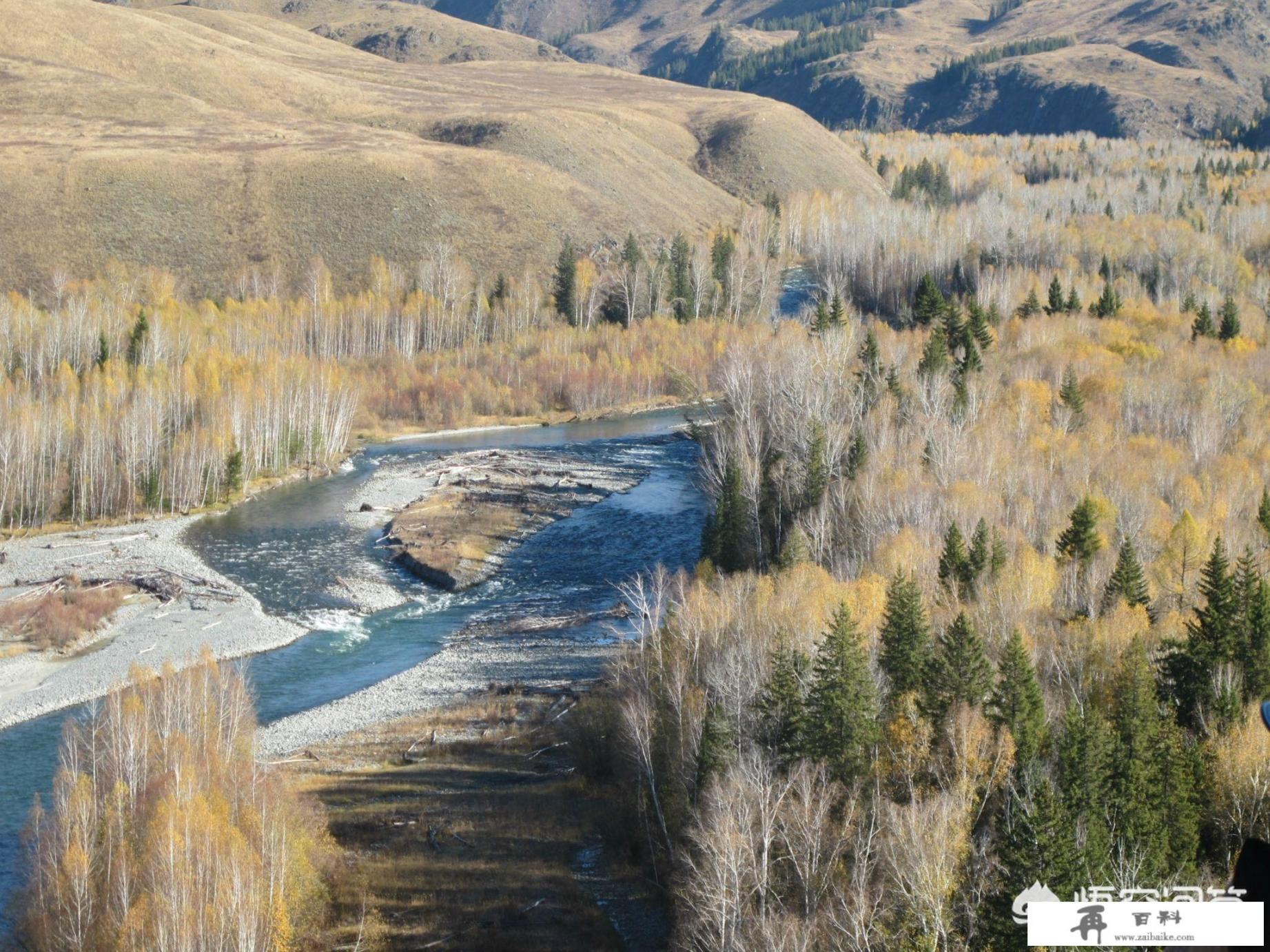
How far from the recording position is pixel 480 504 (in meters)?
78.4

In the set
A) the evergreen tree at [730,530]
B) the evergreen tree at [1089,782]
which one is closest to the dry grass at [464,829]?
the evergreen tree at [1089,782]

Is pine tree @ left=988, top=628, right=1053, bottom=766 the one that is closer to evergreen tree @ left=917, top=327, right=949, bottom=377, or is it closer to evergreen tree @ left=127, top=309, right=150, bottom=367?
evergreen tree @ left=917, top=327, right=949, bottom=377

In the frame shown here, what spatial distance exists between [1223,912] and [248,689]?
4313cm

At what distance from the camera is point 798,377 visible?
6869 cm

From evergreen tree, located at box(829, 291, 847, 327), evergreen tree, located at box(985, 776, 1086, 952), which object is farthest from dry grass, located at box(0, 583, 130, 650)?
evergreen tree, located at box(829, 291, 847, 327)

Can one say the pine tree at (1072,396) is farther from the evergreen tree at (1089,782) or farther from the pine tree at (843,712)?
the evergreen tree at (1089,782)

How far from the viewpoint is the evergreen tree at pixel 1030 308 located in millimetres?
101938

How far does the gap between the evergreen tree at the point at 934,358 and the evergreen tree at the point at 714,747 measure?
45.0 metres

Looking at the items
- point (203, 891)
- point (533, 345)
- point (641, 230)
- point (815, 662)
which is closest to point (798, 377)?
point (815, 662)

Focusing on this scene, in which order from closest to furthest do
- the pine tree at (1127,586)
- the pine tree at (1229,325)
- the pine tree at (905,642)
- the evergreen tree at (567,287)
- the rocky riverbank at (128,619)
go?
the pine tree at (905,642) → the pine tree at (1127,586) → the rocky riverbank at (128,619) → the pine tree at (1229,325) → the evergreen tree at (567,287)

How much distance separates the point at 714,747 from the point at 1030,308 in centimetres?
8065

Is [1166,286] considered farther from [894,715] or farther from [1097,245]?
[894,715]

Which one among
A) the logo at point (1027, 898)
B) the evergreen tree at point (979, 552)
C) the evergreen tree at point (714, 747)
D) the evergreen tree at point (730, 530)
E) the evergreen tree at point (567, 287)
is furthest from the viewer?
the evergreen tree at point (567, 287)

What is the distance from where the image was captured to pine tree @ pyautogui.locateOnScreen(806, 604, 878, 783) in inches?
1232
